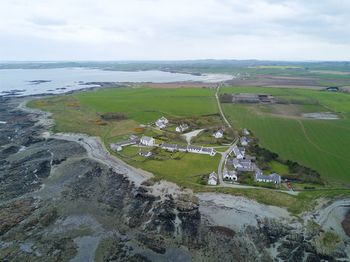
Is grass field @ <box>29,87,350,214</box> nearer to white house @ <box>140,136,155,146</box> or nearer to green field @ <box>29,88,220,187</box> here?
green field @ <box>29,88,220,187</box>

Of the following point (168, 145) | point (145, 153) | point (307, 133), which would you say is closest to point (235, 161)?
point (168, 145)

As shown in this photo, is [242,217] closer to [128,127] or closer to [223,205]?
[223,205]

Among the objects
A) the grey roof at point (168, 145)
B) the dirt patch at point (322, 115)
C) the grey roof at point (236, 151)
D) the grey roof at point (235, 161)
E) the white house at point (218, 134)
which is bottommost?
the grey roof at point (235, 161)

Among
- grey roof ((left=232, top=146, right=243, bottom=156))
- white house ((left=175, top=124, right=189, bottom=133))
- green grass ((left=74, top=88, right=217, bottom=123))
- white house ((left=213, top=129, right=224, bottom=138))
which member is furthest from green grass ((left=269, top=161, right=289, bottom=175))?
green grass ((left=74, top=88, right=217, bottom=123))

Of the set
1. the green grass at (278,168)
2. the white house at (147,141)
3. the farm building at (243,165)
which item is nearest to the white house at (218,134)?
the white house at (147,141)

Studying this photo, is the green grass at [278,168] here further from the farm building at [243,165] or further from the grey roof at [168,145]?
the grey roof at [168,145]

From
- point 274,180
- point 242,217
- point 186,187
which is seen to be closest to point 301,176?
point 274,180
